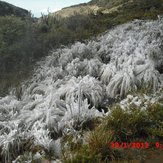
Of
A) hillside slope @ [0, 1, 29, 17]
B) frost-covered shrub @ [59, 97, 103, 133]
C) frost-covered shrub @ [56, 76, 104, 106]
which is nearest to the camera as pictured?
frost-covered shrub @ [59, 97, 103, 133]

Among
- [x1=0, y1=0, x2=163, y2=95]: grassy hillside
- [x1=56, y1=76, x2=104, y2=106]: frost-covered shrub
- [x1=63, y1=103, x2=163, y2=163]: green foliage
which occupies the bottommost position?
[x1=63, y1=103, x2=163, y2=163]: green foliage

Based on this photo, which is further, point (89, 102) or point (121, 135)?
point (89, 102)

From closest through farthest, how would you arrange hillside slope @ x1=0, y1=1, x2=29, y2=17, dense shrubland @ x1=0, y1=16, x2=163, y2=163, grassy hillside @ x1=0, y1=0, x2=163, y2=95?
1. dense shrubland @ x1=0, y1=16, x2=163, y2=163
2. grassy hillside @ x1=0, y1=0, x2=163, y2=95
3. hillside slope @ x1=0, y1=1, x2=29, y2=17

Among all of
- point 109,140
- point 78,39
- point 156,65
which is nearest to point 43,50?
point 78,39

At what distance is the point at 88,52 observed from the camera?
12.5m

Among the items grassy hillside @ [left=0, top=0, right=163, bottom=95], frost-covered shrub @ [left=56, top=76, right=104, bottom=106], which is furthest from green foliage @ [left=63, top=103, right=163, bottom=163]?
grassy hillside @ [left=0, top=0, right=163, bottom=95]

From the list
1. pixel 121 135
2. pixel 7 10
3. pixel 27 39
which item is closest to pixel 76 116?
pixel 121 135

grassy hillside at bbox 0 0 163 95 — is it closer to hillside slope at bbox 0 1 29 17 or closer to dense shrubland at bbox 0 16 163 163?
dense shrubland at bbox 0 16 163 163

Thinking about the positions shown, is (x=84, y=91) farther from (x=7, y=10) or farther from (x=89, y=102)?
(x=7, y=10)

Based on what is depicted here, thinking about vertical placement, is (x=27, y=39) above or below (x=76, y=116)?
above

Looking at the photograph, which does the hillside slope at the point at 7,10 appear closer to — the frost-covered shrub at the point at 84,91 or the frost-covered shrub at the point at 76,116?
the frost-covered shrub at the point at 84,91

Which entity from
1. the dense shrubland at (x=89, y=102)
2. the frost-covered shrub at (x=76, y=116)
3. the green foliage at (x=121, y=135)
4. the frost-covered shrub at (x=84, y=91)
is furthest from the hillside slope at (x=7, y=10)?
the green foliage at (x=121, y=135)

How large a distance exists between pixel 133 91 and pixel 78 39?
20.2ft

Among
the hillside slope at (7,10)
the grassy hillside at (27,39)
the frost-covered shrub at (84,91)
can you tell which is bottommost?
the frost-covered shrub at (84,91)
